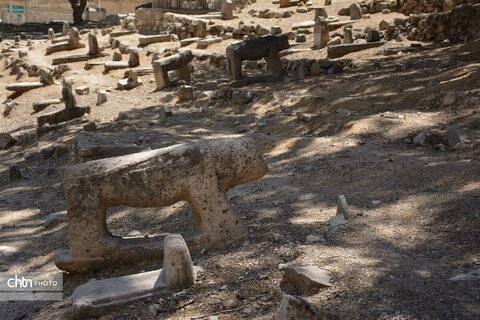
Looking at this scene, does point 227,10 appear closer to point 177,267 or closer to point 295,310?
point 177,267

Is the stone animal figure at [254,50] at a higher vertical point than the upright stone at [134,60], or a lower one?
higher

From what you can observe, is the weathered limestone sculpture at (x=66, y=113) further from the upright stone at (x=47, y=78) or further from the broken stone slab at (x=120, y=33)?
the broken stone slab at (x=120, y=33)

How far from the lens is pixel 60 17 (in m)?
38.0

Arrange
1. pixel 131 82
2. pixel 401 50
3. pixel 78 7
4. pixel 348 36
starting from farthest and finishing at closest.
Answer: pixel 78 7 < pixel 131 82 < pixel 348 36 < pixel 401 50

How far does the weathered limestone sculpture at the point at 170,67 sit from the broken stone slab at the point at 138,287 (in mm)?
10820

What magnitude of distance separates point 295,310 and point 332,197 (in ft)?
10.1

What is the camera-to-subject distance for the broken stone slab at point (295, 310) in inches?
123

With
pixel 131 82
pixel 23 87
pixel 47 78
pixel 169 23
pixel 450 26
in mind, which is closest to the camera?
pixel 450 26

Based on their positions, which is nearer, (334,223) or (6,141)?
(334,223)

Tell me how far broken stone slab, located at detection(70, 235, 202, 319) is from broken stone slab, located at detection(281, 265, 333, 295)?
67 centimetres

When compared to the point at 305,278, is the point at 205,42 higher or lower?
higher

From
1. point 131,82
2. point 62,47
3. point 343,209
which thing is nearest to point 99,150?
point 343,209

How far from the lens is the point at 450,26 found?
1432 centimetres

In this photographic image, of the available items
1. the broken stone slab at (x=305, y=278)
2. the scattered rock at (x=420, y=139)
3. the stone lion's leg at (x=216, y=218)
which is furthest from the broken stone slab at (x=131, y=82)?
the broken stone slab at (x=305, y=278)
